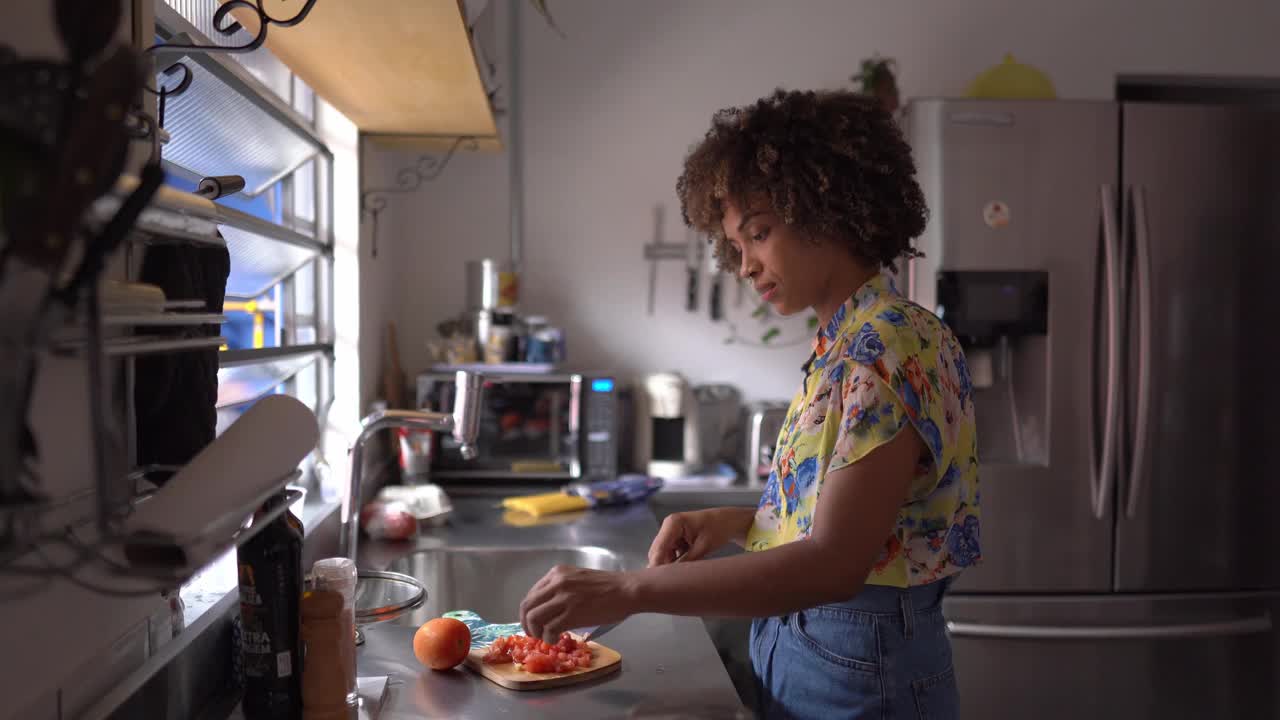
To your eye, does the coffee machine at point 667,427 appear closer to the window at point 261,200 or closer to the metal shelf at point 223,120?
the window at point 261,200

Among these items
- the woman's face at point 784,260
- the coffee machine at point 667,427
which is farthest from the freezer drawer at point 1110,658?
the woman's face at point 784,260

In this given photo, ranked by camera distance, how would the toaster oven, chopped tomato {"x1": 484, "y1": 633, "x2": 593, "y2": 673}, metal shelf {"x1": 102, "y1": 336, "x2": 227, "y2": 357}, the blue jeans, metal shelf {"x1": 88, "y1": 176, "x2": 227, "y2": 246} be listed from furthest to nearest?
the toaster oven
chopped tomato {"x1": 484, "y1": 633, "x2": 593, "y2": 673}
the blue jeans
metal shelf {"x1": 88, "y1": 176, "x2": 227, "y2": 246}
metal shelf {"x1": 102, "y1": 336, "x2": 227, "y2": 357}

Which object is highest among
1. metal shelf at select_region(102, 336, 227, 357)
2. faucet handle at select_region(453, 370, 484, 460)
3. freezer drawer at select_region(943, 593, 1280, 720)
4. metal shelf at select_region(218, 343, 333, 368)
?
metal shelf at select_region(102, 336, 227, 357)

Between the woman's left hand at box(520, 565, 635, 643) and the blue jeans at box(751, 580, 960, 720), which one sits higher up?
the woman's left hand at box(520, 565, 635, 643)

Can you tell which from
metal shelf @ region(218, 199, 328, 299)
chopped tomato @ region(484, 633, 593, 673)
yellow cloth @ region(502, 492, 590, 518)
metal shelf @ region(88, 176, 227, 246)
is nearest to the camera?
metal shelf @ region(88, 176, 227, 246)

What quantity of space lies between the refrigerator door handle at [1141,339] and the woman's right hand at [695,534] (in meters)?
1.54

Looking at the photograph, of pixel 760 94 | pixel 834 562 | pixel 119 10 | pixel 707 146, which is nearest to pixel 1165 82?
pixel 760 94

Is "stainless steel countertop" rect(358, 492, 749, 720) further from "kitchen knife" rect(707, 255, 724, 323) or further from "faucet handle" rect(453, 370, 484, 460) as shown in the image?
"kitchen knife" rect(707, 255, 724, 323)

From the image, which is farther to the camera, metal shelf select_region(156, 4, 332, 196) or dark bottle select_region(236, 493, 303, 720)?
metal shelf select_region(156, 4, 332, 196)

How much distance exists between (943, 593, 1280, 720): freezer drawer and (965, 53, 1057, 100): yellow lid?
1.41 metres

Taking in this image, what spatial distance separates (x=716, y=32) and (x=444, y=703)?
2.46m

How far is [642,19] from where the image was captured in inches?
118

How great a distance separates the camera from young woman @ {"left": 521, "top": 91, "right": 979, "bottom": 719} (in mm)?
938

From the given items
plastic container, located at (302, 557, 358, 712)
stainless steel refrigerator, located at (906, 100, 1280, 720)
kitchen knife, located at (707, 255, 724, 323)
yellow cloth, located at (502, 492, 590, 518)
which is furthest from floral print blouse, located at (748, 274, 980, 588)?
kitchen knife, located at (707, 255, 724, 323)
